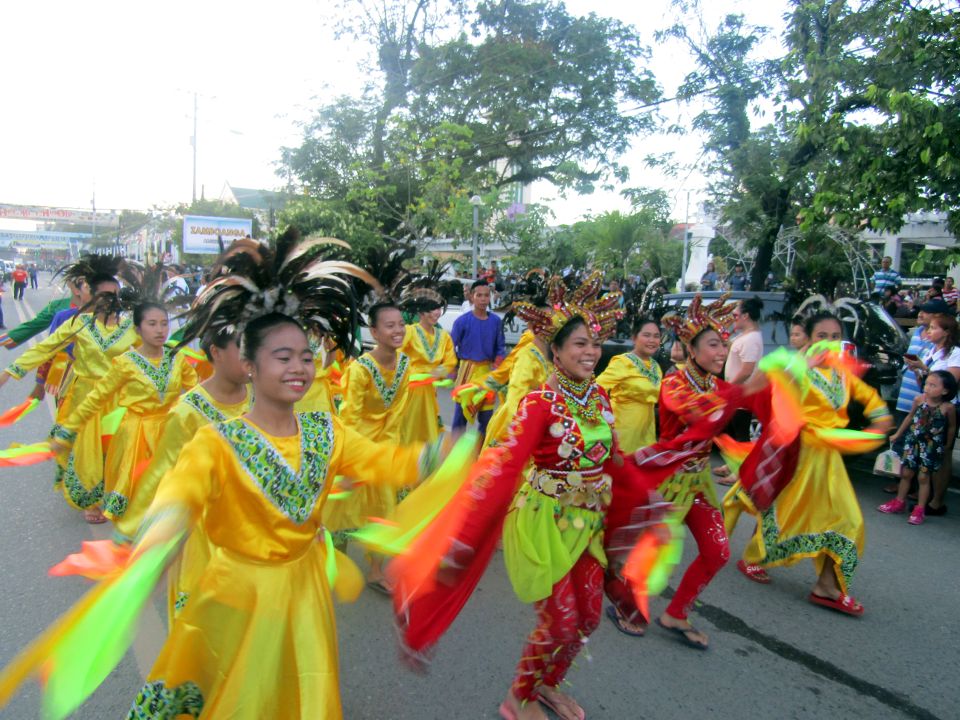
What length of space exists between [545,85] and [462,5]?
4.58 metres

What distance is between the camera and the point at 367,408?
4.83 meters

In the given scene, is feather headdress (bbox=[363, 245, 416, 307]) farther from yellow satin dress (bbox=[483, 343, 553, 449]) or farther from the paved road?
the paved road

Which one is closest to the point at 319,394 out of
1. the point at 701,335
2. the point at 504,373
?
the point at 504,373

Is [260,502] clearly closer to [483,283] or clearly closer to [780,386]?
[780,386]

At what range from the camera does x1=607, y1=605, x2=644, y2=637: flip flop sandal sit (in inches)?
155

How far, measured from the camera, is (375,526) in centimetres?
249

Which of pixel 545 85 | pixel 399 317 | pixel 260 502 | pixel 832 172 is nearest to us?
pixel 260 502

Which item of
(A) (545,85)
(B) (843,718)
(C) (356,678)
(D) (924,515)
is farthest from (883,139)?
(A) (545,85)

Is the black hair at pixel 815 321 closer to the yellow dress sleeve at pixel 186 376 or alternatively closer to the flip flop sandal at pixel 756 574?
the flip flop sandal at pixel 756 574

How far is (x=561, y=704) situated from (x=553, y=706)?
0.13ft

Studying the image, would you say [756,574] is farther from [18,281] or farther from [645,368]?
[18,281]

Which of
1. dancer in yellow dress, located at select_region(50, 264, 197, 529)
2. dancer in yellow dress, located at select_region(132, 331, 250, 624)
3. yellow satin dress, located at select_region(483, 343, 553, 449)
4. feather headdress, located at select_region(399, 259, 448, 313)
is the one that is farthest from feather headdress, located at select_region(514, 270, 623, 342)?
dancer in yellow dress, located at select_region(50, 264, 197, 529)

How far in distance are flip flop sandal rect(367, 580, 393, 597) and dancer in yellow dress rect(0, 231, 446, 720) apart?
6.18 ft

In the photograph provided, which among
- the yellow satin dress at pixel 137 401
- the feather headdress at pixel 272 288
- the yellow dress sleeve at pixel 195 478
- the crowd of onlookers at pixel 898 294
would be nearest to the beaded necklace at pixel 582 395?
the feather headdress at pixel 272 288
